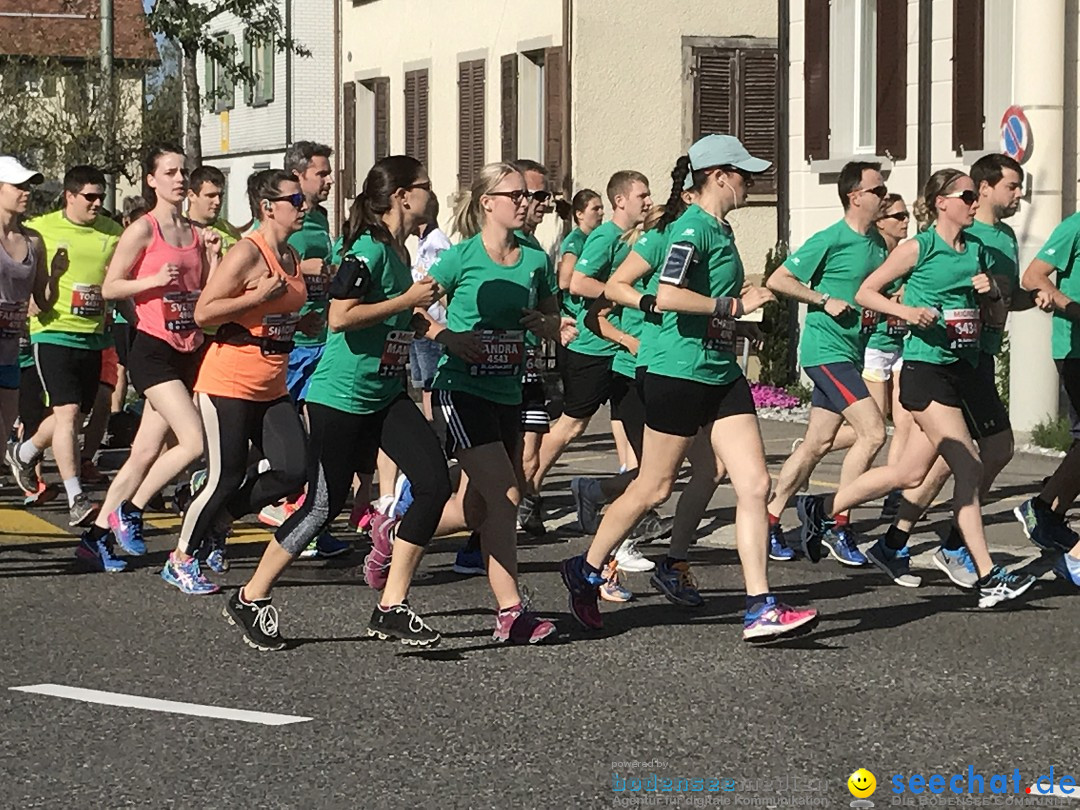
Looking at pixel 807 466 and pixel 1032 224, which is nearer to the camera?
pixel 807 466

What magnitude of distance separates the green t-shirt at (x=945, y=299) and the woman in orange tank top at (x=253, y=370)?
2.65 m

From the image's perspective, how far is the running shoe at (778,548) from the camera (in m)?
11.8

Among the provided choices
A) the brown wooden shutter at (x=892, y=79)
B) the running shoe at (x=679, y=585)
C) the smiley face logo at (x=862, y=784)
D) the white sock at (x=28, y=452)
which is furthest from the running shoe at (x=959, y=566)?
the brown wooden shutter at (x=892, y=79)

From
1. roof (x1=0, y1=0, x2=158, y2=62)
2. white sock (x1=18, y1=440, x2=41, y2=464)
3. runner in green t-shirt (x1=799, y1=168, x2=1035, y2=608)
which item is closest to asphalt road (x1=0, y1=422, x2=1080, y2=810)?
runner in green t-shirt (x1=799, y1=168, x2=1035, y2=608)

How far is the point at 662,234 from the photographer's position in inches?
403

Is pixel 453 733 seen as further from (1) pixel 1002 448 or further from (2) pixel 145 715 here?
(1) pixel 1002 448

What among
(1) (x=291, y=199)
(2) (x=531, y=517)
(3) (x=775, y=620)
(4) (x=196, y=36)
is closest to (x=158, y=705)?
(3) (x=775, y=620)

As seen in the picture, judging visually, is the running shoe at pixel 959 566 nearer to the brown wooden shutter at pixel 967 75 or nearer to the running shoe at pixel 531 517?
the running shoe at pixel 531 517

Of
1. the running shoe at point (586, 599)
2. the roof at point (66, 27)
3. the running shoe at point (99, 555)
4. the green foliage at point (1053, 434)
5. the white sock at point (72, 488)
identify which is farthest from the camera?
the roof at point (66, 27)

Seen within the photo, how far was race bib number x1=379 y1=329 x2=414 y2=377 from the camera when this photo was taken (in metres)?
9.09

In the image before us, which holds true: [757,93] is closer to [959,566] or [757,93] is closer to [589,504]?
[589,504]

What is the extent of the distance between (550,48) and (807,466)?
1852 centimetres

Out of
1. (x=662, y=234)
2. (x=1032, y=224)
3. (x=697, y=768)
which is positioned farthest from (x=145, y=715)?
(x=1032, y=224)

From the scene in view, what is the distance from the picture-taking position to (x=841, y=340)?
38.7 feet
